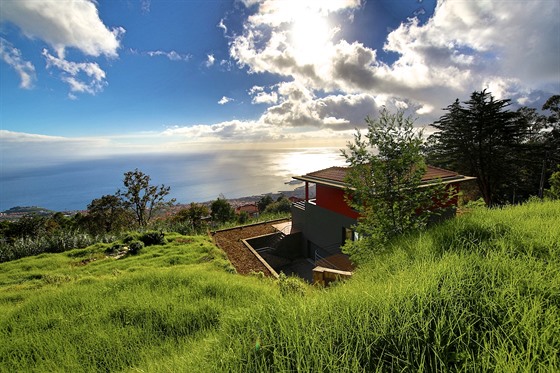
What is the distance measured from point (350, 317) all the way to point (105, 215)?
24.9 m

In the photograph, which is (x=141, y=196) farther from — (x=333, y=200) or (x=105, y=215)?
(x=333, y=200)

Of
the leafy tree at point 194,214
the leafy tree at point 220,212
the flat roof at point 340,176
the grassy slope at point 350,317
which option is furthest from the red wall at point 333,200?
the leafy tree at point 220,212

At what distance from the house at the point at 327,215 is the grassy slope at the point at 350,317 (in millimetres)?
6346

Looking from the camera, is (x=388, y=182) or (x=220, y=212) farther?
(x=220, y=212)

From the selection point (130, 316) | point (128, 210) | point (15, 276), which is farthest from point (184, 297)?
point (128, 210)

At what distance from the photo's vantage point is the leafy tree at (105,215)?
70.3 feet

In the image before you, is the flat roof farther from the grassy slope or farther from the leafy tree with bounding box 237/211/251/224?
the leafy tree with bounding box 237/211/251/224

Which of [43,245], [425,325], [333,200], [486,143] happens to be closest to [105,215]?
[43,245]

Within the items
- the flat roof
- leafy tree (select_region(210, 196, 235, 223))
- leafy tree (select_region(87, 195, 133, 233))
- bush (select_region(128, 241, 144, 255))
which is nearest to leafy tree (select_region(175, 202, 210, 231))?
leafy tree (select_region(210, 196, 235, 223))

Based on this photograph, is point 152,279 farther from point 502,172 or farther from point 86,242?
point 502,172

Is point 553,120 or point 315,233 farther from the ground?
point 553,120

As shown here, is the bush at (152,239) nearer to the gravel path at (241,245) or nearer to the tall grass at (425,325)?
the gravel path at (241,245)

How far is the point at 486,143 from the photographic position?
2270cm

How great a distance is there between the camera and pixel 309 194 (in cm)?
1589
